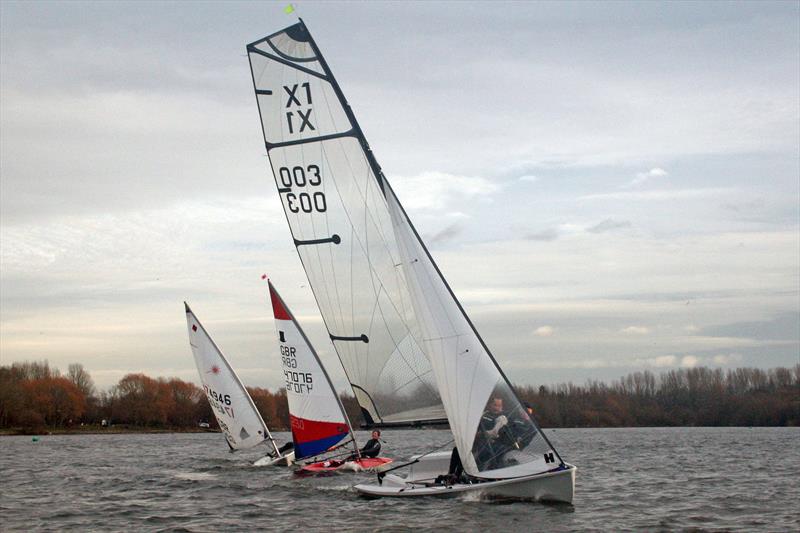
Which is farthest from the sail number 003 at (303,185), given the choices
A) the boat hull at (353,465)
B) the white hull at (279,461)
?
the white hull at (279,461)

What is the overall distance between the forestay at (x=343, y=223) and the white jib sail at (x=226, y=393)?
15124 millimetres

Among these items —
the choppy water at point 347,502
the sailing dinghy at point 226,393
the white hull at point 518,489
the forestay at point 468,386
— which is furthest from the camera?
the sailing dinghy at point 226,393

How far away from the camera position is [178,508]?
21.9 meters

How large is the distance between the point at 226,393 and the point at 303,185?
1762 cm

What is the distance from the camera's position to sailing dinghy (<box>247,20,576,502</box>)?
19031 mm

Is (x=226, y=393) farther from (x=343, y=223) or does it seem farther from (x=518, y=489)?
(x=518, y=489)

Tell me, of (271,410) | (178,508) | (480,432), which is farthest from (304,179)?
(271,410)

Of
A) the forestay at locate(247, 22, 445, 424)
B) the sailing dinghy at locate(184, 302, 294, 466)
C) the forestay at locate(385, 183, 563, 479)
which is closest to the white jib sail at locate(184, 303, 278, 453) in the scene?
the sailing dinghy at locate(184, 302, 294, 466)

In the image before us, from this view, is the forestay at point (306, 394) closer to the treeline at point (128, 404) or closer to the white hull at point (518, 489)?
the white hull at point (518, 489)

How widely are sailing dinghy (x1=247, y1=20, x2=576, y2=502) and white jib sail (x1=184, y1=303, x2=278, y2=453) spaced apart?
15.0 meters

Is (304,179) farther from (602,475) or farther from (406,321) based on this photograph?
(602,475)

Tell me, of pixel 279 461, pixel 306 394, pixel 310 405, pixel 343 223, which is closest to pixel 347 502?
pixel 343 223

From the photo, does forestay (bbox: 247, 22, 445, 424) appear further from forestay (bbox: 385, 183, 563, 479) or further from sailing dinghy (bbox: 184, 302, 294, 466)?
sailing dinghy (bbox: 184, 302, 294, 466)

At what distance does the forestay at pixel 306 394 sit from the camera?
93.8 ft
